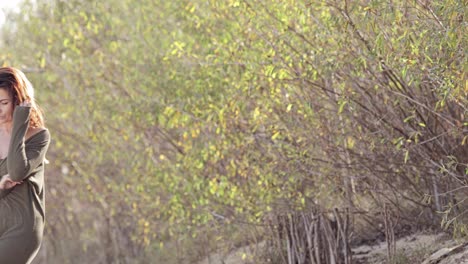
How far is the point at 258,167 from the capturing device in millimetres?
9312

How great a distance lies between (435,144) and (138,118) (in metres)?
3.86

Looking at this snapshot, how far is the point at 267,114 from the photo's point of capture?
8922 millimetres

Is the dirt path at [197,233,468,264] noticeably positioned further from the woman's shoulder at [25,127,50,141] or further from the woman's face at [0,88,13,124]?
the woman's face at [0,88,13,124]

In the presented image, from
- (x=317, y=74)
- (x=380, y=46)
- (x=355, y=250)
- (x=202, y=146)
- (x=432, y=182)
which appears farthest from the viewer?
(x=202, y=146)

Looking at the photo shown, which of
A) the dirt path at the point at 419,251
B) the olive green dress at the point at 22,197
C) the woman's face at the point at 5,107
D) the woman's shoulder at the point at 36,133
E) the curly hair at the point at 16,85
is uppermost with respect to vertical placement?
the curly hair at the point at 16,85

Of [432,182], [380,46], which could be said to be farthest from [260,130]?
[380,46]

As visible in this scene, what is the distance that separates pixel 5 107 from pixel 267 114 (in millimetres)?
4506

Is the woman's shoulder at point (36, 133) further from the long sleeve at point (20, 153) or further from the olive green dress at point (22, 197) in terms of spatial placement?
the long sleeve at point (20, 153)

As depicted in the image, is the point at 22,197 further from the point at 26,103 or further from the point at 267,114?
the point at 267,114

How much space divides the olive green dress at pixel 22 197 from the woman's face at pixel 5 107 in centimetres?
14

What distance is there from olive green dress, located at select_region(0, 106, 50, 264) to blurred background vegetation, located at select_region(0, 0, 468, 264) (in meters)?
2.71

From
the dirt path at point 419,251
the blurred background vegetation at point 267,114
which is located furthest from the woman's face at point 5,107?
the dirt path at point 419,251

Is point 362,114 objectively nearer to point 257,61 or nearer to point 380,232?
point 257,61

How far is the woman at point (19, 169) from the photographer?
14.8 ft
